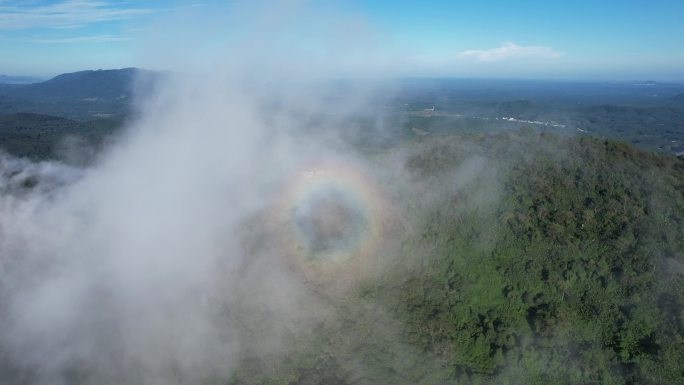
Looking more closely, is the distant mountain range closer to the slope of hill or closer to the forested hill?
the slope of hill

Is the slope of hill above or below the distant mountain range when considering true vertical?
below

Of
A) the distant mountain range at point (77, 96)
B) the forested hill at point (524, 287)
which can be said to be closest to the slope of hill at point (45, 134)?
the distant mountain range at point (77, 96)

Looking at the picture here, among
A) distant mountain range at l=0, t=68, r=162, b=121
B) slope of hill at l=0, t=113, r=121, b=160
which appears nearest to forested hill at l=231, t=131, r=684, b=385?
slope of hill at l=0, t=113, r=121, b=160

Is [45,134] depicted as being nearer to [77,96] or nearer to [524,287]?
[524,287]

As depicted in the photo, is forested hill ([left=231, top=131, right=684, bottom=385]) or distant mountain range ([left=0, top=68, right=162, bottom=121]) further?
distant mountain range ([left=0, top=68, right=162, bottom=121])

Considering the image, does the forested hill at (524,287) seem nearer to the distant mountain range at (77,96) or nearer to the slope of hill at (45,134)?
the slope of hill at (45,134)

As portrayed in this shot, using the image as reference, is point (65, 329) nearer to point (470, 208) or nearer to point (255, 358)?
point (255, 358)

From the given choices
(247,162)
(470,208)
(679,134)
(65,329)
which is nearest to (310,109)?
(247,162)
